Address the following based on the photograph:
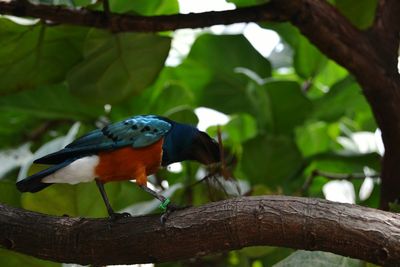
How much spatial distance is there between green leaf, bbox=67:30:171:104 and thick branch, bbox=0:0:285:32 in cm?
9

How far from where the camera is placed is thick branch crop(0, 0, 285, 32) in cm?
69

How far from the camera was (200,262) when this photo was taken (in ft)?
2.77

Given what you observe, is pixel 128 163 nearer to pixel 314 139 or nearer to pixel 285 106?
pixel 285 106

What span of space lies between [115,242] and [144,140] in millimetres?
103

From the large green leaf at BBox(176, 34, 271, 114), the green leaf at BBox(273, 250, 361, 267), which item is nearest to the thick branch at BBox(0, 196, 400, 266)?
the green leaf at BBox(273, 250, 361, 267)

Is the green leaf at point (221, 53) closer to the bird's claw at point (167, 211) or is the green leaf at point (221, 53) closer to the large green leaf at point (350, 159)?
the large green leaf at point (350, 159)

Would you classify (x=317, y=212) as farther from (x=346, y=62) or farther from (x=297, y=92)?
(x=297, y=92)

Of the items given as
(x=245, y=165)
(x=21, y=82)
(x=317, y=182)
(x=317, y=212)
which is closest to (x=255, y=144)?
(x=245, y=165)

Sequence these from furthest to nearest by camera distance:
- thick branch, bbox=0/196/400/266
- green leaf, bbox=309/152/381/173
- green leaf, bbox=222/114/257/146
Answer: green leaf, bbox=222/114/257/146
green leaf, bbox=309/152/381/173
thick branch, bbox=0/196/400/266

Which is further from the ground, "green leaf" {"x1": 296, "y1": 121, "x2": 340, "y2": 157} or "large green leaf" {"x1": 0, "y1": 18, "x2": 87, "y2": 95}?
"large green leaf" {"x1": 0, "y1": 18, "x2": 87, "y2": 95}

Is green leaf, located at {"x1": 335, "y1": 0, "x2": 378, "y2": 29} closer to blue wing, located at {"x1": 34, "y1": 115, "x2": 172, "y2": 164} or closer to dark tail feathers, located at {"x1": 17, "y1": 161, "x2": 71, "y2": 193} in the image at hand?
blue wing, located at {"x1": 34, "y1": 115, "x2": 172, "y2": 164}

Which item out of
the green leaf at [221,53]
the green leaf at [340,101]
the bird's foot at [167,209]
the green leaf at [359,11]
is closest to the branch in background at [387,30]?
the green leaf at [359,11]

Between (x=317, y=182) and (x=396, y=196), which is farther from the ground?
(x=396, y=196)

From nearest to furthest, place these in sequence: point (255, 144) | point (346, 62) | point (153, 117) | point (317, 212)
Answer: point (317, 212)
point (153, 117)
point (346, 62)
point (255, 144)
